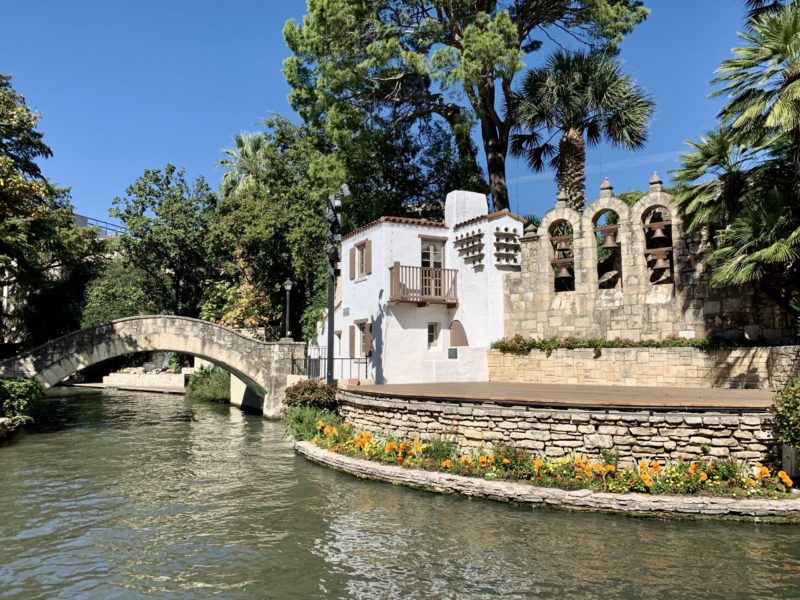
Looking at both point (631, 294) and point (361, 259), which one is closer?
point (631, 294)

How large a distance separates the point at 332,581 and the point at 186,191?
34658 mm

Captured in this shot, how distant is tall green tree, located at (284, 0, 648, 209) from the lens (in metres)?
23.2

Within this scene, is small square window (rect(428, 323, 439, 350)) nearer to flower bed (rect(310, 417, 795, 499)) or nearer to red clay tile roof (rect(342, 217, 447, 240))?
red clay tile roof (rect(342, 217, 447, 240))

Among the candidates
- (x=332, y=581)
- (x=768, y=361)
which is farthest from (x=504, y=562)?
(x=768, y=361)

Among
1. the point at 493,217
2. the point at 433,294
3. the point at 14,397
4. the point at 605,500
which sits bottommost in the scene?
the point at 605,500

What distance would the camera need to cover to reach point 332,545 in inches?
354

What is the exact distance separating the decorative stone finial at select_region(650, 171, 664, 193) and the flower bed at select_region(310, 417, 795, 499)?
10.6 meters

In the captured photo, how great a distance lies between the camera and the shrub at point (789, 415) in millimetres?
9688

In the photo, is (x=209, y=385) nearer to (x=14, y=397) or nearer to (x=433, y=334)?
(x=14, y=397)

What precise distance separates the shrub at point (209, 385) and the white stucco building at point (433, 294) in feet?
44.0

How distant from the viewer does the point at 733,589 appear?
7137 mm

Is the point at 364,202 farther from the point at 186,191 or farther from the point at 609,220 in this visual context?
the point at 186,191

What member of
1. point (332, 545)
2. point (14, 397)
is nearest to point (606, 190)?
point (332, 545)

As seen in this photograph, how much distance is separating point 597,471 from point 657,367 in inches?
327
